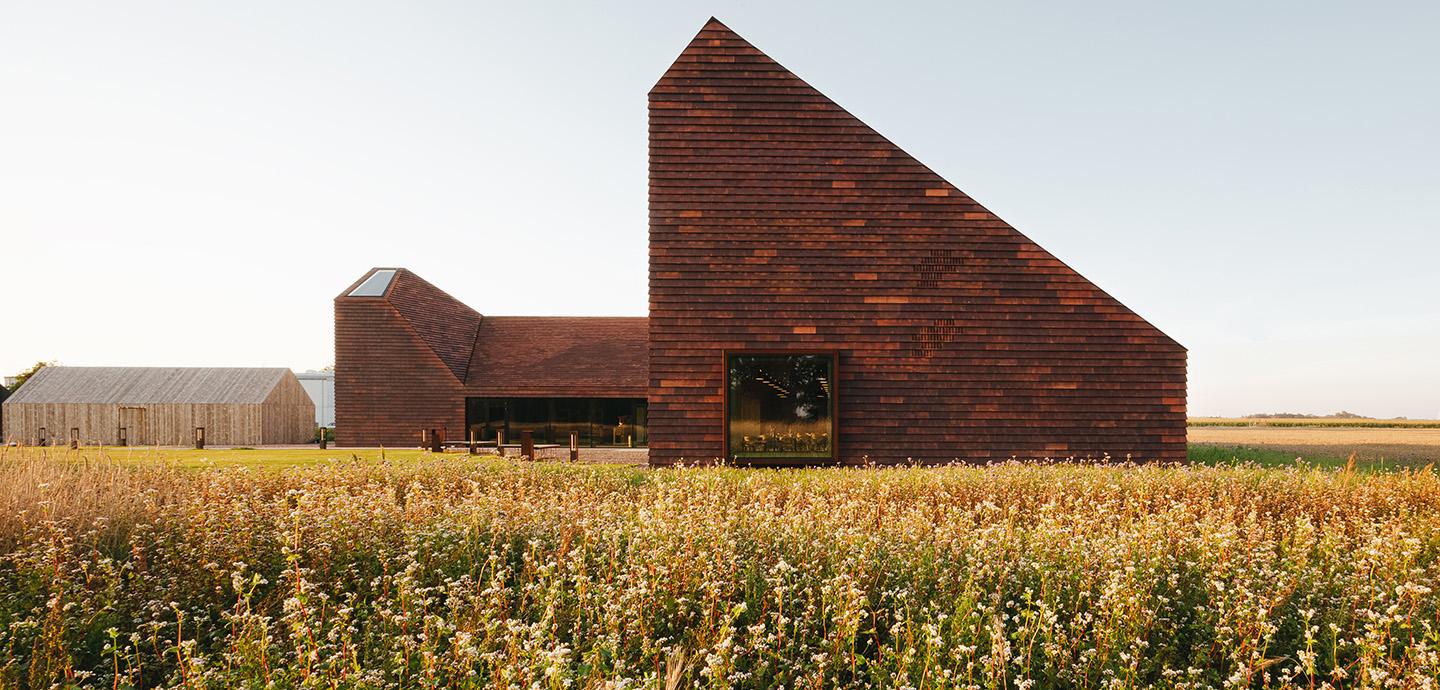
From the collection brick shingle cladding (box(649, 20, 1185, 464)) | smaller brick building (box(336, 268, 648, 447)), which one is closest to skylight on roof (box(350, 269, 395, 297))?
smaller brick building (box(336, 268, 648, 447))

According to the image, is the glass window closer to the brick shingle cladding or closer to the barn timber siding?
the brick shingle cladding

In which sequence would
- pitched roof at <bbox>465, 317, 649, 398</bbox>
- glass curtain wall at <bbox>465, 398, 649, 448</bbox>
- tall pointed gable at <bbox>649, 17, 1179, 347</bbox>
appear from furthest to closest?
glass curtain wall at <bbox>465, 398, 649, 448</bbox>, pitched roof at <bbox>465, 317, 649, 398</bbox>, tall pointed gable at <bbox>649, 17, 1179, 347</bbox>

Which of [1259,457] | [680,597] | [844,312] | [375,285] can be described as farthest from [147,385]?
[1259,457]

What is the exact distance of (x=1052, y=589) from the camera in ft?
14.6

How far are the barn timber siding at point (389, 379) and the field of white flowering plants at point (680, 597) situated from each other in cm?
1888

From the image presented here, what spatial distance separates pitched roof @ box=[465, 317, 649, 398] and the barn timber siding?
1329mm

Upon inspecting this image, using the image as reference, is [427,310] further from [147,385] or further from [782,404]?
[782,404]

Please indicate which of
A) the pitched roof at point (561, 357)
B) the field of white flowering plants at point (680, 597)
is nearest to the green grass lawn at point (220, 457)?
→ the field of white flowering plants at point (680, 597)

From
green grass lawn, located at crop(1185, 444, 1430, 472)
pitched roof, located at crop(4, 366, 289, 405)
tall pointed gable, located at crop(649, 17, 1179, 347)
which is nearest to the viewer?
tall pointed gable, located at crop(649, 17, 1179, 347)

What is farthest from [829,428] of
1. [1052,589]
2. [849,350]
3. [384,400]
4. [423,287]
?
[423,287]

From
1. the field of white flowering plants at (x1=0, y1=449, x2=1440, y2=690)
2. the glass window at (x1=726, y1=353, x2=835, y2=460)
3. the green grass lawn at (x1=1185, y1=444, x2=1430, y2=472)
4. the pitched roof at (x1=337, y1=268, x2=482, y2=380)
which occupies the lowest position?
the green grass lawn at (x1=1185, y1=444, x2=1430, y2=472)

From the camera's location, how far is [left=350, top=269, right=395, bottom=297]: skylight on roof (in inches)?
1049

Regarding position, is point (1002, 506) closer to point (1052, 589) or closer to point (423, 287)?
point (1052, 589)

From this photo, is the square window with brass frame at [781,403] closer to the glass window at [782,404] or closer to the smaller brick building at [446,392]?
the glass window at [782,404]
